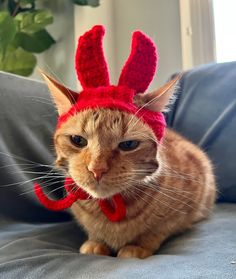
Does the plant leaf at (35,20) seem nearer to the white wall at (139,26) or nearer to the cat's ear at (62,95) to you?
the white wall at (139,26)

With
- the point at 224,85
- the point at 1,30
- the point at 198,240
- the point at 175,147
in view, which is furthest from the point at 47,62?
the point at 198,240

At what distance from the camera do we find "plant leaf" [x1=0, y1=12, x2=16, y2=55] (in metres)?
1.63

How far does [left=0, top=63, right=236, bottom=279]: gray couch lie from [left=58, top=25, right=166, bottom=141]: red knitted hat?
0.25 m

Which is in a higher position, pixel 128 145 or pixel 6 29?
pixel 6 29

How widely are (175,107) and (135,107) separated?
687 millimetres

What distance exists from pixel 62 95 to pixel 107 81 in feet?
0.34

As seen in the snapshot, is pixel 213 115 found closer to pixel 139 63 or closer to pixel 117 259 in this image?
pixel 139 63

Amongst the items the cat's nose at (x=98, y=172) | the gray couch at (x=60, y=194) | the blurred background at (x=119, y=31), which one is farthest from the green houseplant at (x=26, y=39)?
the cat's nose at (x=98, y=172)

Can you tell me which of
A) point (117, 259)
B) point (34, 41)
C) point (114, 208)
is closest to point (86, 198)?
point (114, 208)

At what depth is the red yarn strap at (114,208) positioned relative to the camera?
89 cm

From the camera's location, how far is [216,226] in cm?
98

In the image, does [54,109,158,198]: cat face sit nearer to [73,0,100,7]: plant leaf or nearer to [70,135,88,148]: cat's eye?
[70,135,88,148]: cat's eye

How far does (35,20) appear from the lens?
1.77 m

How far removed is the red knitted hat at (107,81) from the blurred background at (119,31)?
923 millimetres
